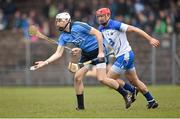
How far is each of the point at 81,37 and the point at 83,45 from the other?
0.81ft

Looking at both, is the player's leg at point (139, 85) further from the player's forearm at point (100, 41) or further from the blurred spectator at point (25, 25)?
the blurred spectator at point (25, 25)

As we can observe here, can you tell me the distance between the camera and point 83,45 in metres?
16.3

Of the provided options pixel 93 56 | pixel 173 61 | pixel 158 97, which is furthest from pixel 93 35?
pixel 173 61

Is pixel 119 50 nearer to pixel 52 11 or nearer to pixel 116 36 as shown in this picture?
pixel 116 36

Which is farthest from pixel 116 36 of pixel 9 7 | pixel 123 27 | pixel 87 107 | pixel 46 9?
pixel 9 7

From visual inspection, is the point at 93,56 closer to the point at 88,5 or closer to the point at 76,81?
the point at 76,81

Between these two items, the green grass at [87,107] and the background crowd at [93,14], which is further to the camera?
the background crowd at [93,14]

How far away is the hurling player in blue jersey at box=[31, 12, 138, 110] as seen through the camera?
1593 cm

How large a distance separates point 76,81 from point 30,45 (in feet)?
45.7

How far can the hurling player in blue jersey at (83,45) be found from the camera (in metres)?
15.9

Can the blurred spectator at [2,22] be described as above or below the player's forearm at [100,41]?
below

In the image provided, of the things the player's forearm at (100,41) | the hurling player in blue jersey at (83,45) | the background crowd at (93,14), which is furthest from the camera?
the background crowd at (93,14)

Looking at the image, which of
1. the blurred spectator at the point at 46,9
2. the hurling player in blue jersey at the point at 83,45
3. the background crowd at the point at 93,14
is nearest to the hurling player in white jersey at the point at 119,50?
the hurling player in blue jersey at the point at 83,45

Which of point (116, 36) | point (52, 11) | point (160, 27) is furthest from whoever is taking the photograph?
point (52, 11)
